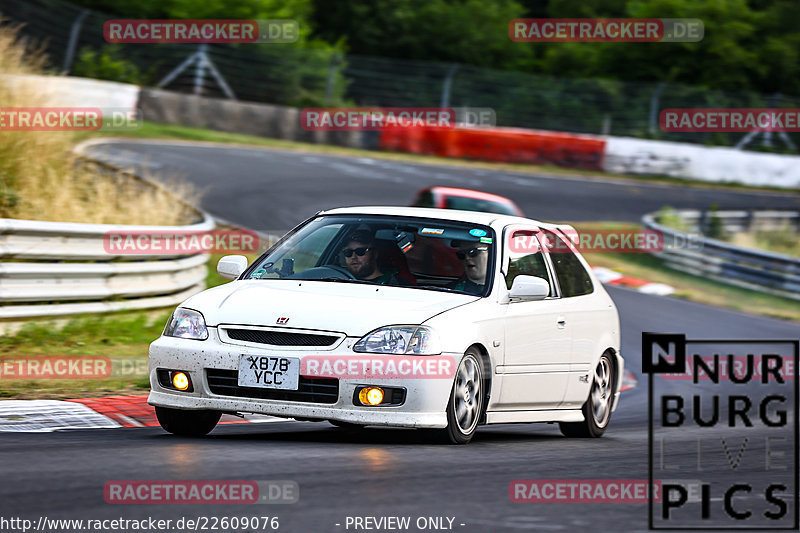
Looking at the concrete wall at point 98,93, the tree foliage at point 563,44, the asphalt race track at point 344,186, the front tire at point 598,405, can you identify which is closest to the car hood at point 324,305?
the front tire at point 598,405

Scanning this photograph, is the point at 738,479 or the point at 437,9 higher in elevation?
the point at 437,9

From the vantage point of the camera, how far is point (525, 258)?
879cm

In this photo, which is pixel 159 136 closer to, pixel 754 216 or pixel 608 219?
pixel 608 219

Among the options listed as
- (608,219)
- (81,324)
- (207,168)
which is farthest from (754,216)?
(81,324)

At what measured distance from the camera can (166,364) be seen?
7496 mm

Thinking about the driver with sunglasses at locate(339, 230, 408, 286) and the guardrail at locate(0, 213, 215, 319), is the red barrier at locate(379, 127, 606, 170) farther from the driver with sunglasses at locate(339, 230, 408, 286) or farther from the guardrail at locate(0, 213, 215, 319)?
the driver with sunglasses at locate(339, 230, 408, 286)

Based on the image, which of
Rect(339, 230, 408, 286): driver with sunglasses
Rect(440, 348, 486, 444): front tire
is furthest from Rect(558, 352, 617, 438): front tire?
Rect(339, 230, 408, 286): driver with sunglasses

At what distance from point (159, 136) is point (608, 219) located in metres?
10.9

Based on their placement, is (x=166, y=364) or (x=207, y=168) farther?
(x=207, y=168)

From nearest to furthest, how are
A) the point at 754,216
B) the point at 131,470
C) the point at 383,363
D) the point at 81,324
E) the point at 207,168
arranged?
the point at 131,470 < the point at 383,363 < the point at 81,324 < the point at 207,168 < the point at 754,216

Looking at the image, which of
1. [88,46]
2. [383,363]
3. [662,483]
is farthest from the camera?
[88,46]

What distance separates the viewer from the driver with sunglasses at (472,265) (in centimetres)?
816

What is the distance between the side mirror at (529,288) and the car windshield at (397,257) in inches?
7.2

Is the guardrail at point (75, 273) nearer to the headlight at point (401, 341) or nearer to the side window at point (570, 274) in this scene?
the side window at point (570, 274)
